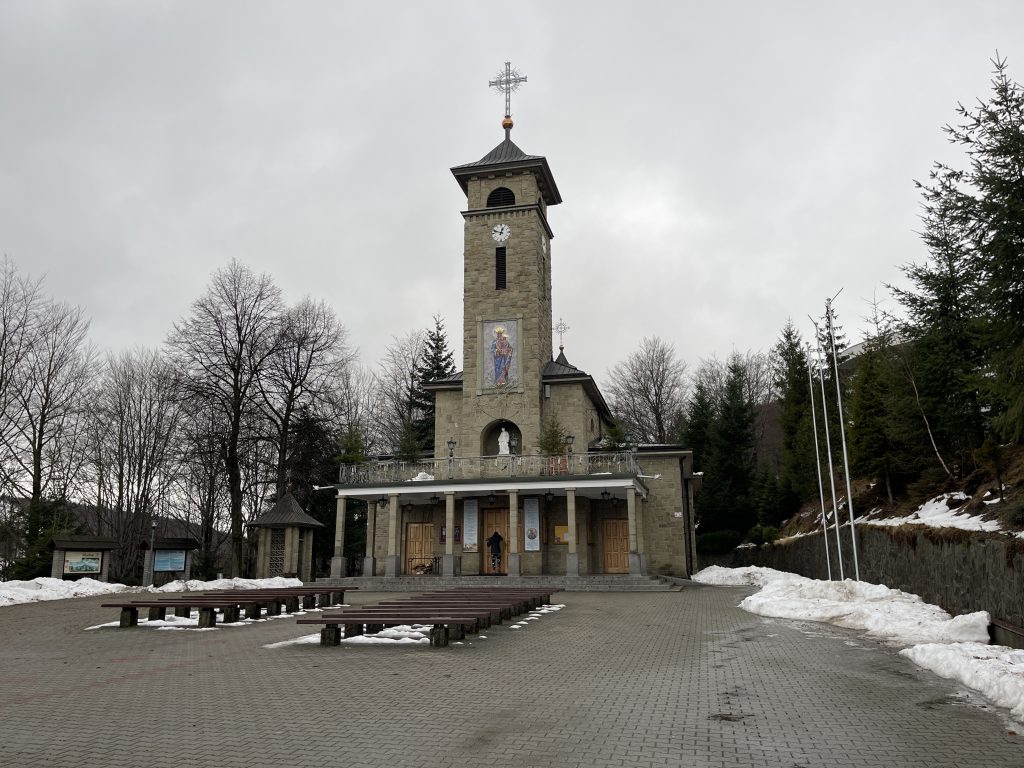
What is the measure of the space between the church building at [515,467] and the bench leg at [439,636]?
48.8 ft

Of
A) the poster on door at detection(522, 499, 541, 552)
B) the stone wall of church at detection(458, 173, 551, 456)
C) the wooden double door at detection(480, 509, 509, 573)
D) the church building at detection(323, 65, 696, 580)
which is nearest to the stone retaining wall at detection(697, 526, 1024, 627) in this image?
the church building at detection(323, 65, 696, 580)

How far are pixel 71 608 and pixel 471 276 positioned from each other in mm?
21069

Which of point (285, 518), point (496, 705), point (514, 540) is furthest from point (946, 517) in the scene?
point (285, 518)

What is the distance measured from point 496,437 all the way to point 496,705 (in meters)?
25.6

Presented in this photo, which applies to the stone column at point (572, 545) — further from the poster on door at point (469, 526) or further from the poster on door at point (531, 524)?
the poster on door at point (469, 526)

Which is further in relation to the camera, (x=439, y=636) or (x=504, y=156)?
(x=504, y=156)

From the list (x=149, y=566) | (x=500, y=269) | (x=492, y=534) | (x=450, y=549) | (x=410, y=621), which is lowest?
(x=410, y=621)

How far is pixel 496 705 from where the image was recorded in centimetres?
656

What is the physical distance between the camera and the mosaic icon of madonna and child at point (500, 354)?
105 ft

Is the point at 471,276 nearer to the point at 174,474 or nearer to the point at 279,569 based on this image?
the point at 279,569

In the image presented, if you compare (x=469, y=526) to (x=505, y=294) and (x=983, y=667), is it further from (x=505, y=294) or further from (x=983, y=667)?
(x=983, y=667)

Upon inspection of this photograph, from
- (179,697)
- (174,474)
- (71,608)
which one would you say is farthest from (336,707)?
(174,474)

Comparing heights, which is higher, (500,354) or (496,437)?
(500,354)

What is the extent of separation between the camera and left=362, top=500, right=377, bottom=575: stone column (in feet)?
92.3
